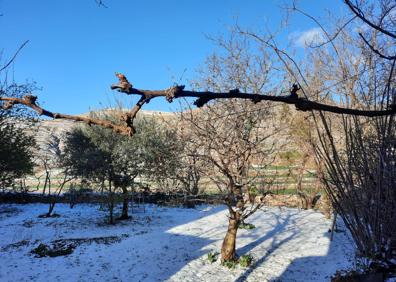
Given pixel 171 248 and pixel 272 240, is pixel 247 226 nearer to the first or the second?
pixel 272 240

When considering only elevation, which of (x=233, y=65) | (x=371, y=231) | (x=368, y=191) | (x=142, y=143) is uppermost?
(x=233, y=65)

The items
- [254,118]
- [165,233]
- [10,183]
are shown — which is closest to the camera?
[254,118]

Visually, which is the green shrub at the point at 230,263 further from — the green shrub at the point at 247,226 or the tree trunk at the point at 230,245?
the green shrub at the point at 247,226

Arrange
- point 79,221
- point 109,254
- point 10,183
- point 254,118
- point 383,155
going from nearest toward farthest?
point 383,155, point 254,118, point 109,254, point 79,221, point 10,183

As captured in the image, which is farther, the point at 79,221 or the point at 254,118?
the point at 79,221

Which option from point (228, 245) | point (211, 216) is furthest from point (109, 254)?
point (211, 216)

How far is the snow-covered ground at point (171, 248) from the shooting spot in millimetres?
10453

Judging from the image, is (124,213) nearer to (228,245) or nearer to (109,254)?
(109,254)

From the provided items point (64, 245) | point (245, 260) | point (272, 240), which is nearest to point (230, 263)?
point (245, 260)

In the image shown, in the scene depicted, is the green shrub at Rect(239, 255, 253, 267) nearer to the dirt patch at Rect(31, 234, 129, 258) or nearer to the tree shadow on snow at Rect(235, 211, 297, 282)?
the tree shadow on snow at Rect(235, 211, 297, 282)

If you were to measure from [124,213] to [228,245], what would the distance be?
780 cm

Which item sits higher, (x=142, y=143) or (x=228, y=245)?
(x=142, y=143)

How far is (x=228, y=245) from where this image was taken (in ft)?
36.9

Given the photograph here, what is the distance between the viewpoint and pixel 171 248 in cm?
1245
